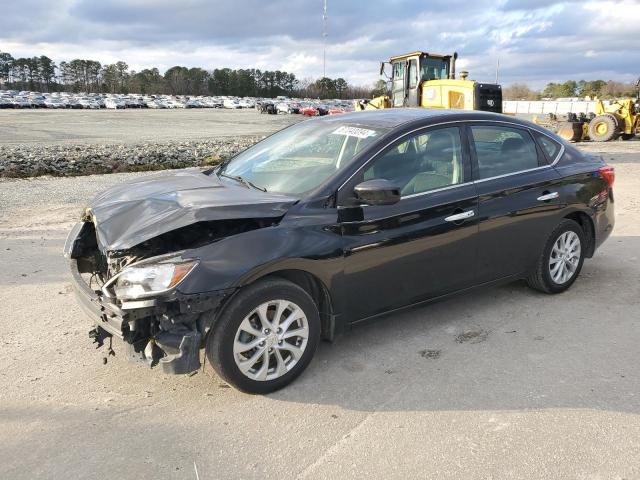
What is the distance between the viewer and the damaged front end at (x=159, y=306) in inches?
122

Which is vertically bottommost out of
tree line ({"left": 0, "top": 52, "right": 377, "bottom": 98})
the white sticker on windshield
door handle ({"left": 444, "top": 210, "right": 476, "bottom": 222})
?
door handle ({"left": 444, "top": 210, "right": 476, "bottom": 222})

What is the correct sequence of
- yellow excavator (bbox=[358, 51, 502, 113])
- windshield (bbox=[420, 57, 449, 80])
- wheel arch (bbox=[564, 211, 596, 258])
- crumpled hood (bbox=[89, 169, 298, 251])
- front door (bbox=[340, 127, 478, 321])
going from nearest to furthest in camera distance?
crumpled hood (bbox=[89, 169, 298, 251])
front door (bbox=[340, 127, 478, 321])
wheel arch (bbox=[564, 211, 596, 258])
yellow excavator (bbox=[358, 51, 502, 113])
windshield (bbox=[420, 57, 449, 80])

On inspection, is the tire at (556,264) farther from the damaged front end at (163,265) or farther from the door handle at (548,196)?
the damaged front end at (163,265)

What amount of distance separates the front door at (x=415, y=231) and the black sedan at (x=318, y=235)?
0.04 ft

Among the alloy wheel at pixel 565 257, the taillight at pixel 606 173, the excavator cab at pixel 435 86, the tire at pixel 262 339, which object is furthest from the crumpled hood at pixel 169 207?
the excavator cab at pixel 435 86

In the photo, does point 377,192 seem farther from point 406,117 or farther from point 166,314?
point 166,314

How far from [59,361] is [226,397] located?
1333 millimetres

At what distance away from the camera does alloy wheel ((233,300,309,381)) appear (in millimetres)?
3344

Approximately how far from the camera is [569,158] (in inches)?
205

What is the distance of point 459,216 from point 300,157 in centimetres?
131

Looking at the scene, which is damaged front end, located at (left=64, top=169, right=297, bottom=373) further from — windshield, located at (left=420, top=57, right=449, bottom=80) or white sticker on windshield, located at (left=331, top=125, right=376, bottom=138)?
windshield, located at (left=420, top=57, right=449, bottom=80)

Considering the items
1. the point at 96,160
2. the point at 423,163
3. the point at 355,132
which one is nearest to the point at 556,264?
the point at 423,163

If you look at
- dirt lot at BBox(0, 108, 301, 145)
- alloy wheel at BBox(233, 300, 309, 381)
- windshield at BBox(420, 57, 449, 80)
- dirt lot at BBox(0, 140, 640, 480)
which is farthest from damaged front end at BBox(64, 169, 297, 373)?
dirt lot at BBox(0, 108, 301, 145)

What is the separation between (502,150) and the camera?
4715mm
